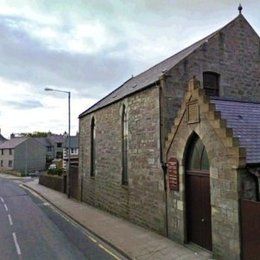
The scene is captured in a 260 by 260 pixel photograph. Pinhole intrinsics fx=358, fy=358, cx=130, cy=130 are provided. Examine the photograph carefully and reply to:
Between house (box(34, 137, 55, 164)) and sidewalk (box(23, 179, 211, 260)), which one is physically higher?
house (box(34, 137, 55, 164))

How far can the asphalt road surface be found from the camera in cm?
1334

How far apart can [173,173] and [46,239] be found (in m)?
6.37

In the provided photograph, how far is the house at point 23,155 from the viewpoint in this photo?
8681 centimetres

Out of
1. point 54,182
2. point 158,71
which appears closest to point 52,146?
point 54,182

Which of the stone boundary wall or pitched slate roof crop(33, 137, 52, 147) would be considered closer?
the stone boundary wall

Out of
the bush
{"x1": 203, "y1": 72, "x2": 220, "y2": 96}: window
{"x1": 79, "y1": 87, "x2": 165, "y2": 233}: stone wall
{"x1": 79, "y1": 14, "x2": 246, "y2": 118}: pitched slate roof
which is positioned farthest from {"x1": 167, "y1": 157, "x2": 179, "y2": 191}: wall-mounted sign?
the bush

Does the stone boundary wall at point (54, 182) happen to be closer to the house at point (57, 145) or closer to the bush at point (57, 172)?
the bush at point (57, 172)

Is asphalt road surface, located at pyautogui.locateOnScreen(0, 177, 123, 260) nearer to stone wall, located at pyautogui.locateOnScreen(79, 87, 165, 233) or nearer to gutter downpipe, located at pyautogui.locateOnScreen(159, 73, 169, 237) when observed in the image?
stone wall, located at pyautogui.locateOnScreen(79, 87, 165, 233)

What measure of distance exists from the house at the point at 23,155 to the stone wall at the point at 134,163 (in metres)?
62.9

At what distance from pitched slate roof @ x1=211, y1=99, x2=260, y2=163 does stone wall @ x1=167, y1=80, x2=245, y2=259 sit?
0.55 meters

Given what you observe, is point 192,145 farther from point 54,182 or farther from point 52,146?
point 52,146

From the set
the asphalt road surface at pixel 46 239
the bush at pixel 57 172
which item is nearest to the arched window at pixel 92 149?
the asphalt road surface at pixel 46 239

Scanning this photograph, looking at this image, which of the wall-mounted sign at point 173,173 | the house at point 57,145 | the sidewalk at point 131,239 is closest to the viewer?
the sidewalk at point 131,239

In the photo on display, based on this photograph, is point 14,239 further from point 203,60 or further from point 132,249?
point 203,60
